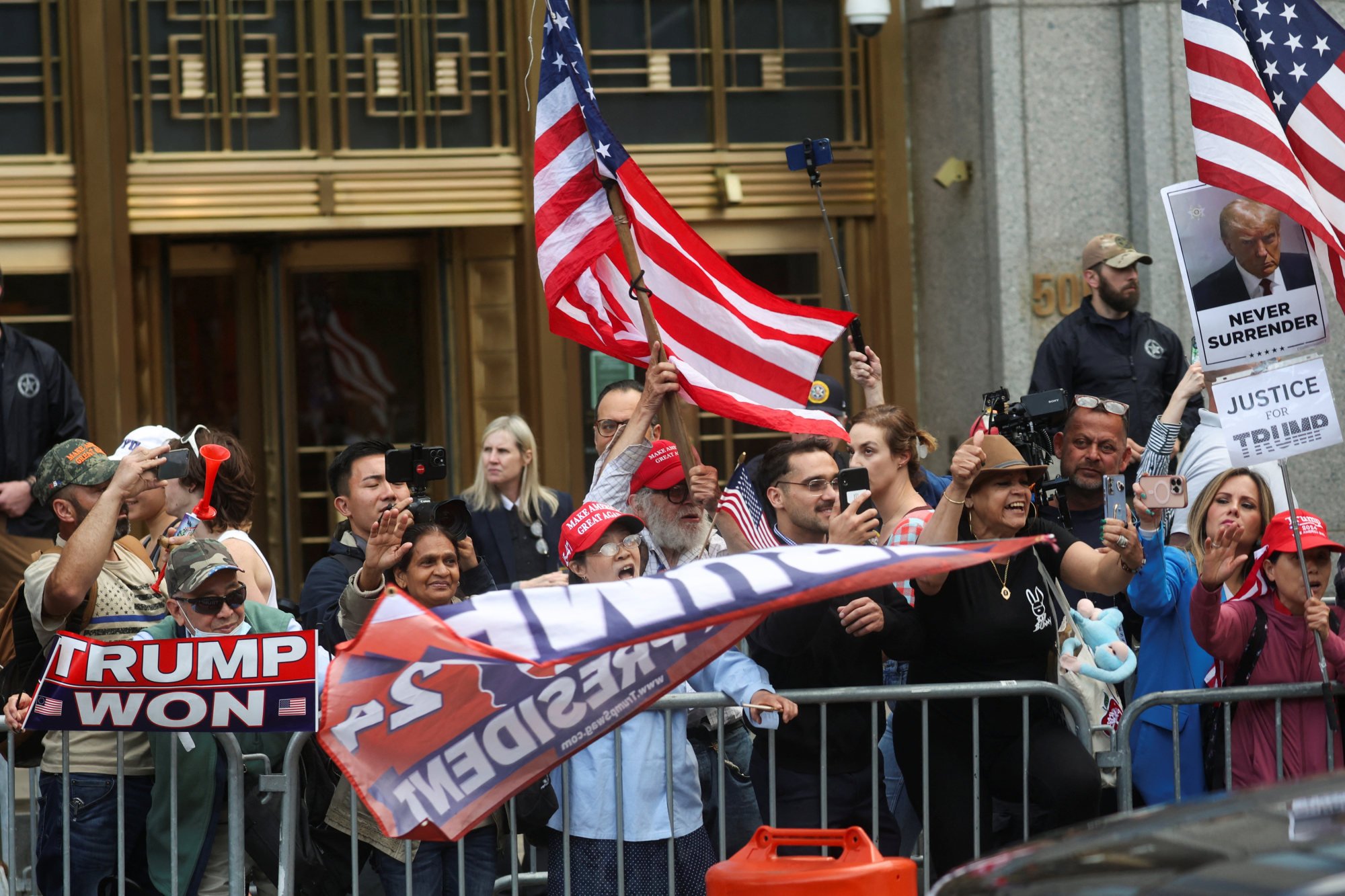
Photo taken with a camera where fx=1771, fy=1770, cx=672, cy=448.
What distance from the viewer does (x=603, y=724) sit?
445cm

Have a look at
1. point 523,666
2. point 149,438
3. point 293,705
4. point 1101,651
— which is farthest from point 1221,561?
point 149,438

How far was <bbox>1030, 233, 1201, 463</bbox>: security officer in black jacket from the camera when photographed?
8.75 m

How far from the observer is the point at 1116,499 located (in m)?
5.86

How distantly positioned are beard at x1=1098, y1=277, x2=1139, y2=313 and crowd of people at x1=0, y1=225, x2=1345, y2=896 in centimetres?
246

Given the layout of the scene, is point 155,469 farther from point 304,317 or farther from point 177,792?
point 304,317

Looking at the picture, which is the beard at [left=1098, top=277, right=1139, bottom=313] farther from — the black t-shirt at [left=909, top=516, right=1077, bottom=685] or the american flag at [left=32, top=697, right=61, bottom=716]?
the american flag at [left=32, top=697, right=61, bottom=716]

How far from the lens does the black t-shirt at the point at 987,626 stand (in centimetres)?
582

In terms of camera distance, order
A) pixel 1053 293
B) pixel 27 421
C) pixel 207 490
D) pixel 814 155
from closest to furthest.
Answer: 1. pixel 207 490
2. pixel 814 155
3. pixel 27 421
4. pixel 1053 293

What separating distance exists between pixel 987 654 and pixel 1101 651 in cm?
45

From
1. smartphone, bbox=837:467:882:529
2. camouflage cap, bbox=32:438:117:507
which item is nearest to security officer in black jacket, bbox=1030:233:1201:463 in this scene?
smartphone, bbox=837:467:882:529

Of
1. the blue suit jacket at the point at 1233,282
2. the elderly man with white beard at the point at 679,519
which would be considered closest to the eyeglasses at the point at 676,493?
the elderly man with white beard at the point at 679,519

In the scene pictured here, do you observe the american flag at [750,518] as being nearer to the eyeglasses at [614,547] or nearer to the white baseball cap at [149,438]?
the eyeglasses at [614,547]

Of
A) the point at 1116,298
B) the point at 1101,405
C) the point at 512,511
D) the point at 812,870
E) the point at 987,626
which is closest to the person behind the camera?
the point at 812,870

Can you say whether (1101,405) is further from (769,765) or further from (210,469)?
(210,469)
